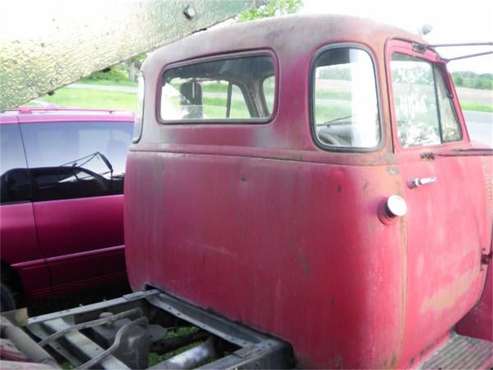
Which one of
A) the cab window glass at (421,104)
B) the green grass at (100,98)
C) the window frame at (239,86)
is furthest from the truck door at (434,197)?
the green grass at (100,98)

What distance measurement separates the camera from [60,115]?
434 cm

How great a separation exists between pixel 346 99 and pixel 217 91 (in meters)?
1.02

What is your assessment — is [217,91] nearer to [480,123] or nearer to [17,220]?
[17,220]

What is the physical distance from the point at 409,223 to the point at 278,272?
0.69 m

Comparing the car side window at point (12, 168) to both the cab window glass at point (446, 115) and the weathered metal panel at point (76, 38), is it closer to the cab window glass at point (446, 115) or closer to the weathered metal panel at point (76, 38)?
the weathered metal panel at point (76, 38)

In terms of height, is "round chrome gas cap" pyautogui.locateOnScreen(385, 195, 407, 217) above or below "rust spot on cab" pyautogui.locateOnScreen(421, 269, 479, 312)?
above

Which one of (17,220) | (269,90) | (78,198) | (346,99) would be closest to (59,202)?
(78,198)

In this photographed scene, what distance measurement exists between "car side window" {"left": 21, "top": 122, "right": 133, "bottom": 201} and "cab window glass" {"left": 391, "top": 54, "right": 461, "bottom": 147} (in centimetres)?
275

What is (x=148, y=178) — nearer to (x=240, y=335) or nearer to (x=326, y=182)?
(x=240, y=335)

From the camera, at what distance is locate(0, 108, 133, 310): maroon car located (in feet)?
13.0

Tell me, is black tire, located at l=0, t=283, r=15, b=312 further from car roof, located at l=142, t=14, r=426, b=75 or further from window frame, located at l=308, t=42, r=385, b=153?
window frame, located at l=308, t=42, r=385, b=153

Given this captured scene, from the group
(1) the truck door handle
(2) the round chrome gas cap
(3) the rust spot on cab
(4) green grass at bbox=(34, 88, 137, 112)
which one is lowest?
(3) the rust spot on cab

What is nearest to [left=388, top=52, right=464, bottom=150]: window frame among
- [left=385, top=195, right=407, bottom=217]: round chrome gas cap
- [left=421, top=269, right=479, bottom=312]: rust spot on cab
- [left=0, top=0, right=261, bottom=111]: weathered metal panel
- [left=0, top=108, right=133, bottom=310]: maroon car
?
[left=385, top=195, right=407, bottom=217]: round chrome gas cap

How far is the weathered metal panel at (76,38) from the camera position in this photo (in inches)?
53.9
